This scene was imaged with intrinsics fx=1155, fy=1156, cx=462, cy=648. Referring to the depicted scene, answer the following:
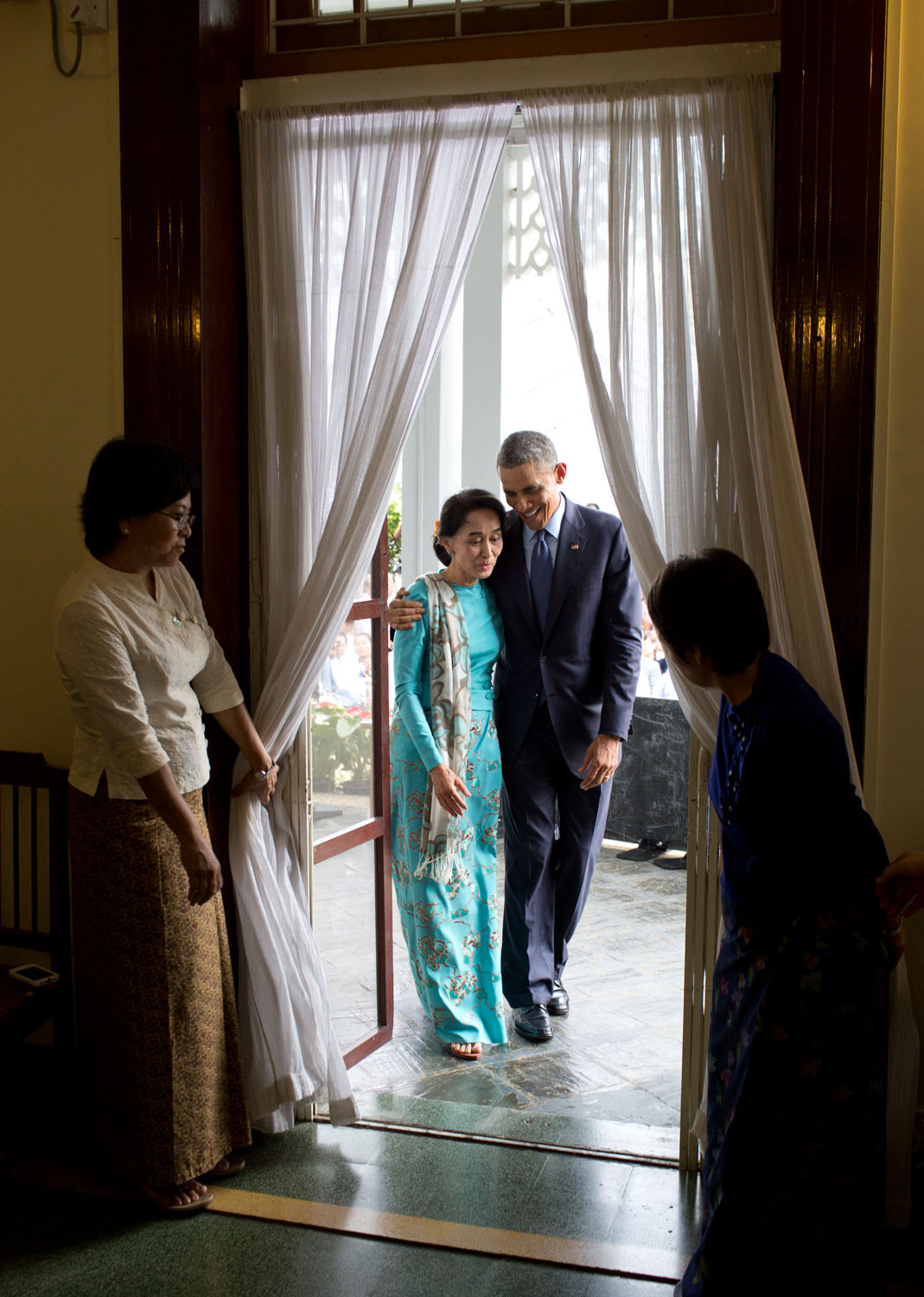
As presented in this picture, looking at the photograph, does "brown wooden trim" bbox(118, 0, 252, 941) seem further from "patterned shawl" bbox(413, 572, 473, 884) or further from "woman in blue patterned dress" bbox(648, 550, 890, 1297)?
"woman in blue patterned dress" bbox(648, 550, 890, 1297)

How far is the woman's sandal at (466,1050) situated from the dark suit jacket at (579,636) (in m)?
0.90

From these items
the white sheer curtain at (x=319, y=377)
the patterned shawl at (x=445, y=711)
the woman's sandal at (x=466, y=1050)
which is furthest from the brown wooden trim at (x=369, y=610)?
the woman's sandal at (x=466, y=1050)

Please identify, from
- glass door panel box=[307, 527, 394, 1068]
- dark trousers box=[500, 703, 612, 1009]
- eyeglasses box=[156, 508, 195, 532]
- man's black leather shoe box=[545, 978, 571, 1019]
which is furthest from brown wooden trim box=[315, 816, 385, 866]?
eyeglasses box=[156, 508, 195, 532]

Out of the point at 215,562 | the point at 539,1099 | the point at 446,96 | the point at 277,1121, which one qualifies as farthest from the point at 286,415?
the point at 539,1099

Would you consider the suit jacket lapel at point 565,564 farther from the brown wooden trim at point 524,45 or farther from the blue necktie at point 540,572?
the brown wooden trim at point 524,45

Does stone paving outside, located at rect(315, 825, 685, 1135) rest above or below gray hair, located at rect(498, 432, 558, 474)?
below

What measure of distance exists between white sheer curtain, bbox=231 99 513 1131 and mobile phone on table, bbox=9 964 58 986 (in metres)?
0.46

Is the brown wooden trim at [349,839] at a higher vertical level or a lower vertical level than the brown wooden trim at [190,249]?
lower

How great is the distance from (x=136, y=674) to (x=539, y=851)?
5.01ft

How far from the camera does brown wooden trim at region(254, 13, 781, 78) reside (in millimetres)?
2680

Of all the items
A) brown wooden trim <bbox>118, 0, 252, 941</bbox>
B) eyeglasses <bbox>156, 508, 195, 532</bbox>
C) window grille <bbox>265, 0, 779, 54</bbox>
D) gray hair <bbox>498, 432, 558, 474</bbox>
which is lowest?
eyeglasses <bbox>156, 508, 195, 532</bbox>

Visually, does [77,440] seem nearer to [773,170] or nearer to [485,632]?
[485,632]

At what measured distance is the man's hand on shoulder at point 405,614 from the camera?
11.1 feet

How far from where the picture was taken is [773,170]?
101 inches
